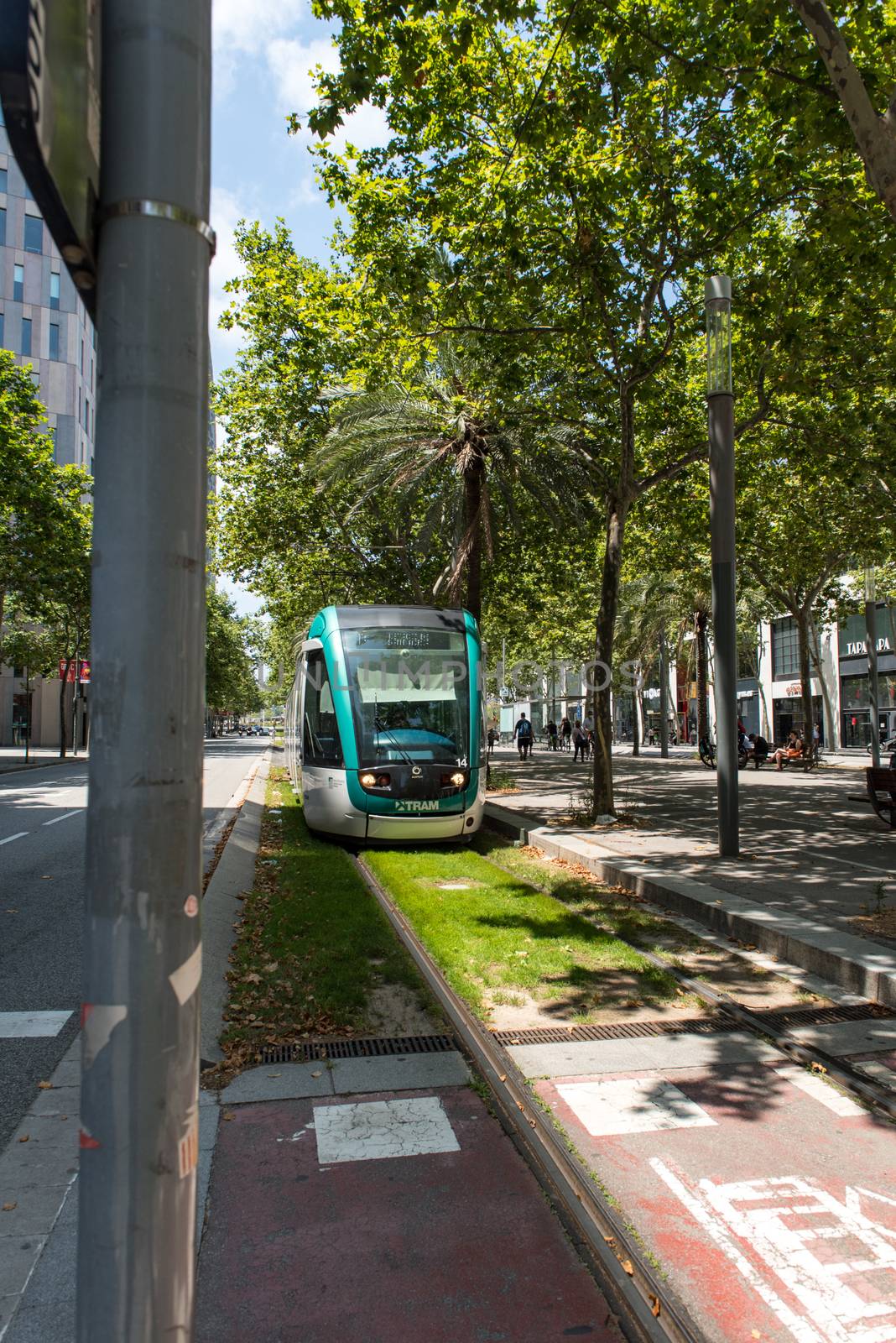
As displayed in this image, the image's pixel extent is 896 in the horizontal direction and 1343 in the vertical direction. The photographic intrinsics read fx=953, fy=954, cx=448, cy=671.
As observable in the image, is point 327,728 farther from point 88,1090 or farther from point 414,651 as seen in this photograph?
point 88,1090

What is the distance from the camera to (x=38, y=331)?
191 ft

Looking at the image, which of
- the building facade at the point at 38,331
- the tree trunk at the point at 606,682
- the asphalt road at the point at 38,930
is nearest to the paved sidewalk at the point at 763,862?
the tree trunk at the point at 606,682

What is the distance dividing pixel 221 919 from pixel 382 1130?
3971mm

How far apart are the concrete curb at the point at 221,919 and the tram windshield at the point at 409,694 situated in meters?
2.09

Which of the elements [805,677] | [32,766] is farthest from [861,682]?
[32,766]

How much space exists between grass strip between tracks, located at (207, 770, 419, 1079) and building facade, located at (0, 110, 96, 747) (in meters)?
51.3

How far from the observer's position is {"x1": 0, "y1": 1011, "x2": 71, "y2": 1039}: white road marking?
5469 mm

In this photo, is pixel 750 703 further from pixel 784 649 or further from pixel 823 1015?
pixel 823 1015

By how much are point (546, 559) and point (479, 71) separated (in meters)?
14.5

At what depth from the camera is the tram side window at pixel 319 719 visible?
Result: 12.1 meters

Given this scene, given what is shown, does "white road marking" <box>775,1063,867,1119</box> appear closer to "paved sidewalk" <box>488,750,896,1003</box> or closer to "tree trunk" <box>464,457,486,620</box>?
"paved sidewalk" <box>488,750,896,1003</box>

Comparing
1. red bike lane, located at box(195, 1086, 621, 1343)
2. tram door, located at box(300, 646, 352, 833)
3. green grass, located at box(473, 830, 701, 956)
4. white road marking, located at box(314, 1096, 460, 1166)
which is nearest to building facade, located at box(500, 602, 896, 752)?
green grass, located at box(473, 830, 701, 956)

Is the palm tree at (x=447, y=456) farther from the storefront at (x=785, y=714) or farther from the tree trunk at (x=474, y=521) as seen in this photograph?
the storefront at (x=785, y=714)

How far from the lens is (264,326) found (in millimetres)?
22250
